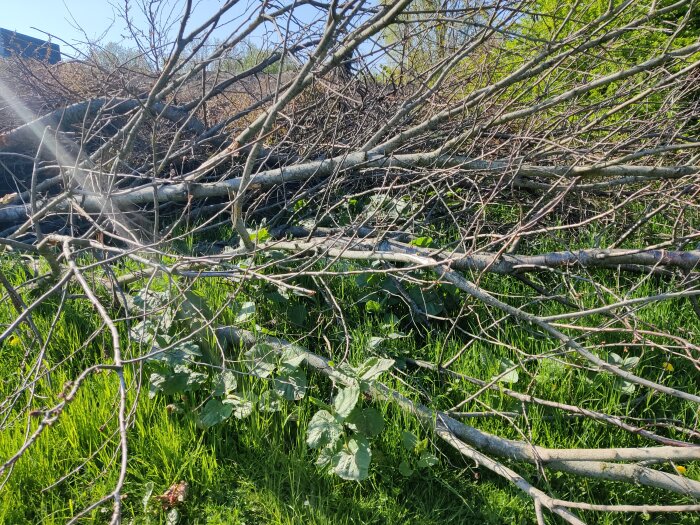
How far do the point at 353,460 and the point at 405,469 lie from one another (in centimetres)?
25

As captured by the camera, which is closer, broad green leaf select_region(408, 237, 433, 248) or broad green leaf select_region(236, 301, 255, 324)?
broad green leaf select_region(236, 301, 255, 324)

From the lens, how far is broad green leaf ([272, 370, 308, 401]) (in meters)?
2.07

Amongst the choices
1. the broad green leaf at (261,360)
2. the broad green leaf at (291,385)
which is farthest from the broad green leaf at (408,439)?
the broad green leaf at (261,360)

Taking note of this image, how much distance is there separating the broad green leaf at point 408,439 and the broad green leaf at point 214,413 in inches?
27.5

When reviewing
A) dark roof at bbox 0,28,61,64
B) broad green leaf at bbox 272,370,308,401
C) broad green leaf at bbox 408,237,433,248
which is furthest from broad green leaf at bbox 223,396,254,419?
dark roof at bbox 0,28,61,64

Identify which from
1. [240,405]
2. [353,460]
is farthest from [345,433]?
[240,405]

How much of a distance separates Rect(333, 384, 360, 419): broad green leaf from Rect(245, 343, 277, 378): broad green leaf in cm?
37

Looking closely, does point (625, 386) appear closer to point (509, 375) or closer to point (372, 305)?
point (509, 375)

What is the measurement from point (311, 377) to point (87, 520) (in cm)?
103

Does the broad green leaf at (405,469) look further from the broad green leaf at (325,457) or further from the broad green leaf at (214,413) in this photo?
the broad green leaf at (214,413)

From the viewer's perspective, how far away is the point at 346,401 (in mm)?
1917

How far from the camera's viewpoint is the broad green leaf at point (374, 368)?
199cm

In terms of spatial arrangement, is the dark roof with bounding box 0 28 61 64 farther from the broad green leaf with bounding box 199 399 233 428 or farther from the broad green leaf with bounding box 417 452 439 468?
the broad green leaf with bounding box 417 452 439 468

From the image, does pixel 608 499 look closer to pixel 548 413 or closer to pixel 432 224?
pixel 548 413
